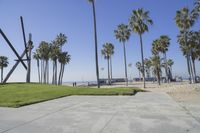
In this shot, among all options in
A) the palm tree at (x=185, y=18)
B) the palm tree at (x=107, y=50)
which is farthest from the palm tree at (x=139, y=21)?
the palm tree at (x=107, y=50)

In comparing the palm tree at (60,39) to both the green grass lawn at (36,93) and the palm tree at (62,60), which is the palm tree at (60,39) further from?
the green grass lawn at (36,93)

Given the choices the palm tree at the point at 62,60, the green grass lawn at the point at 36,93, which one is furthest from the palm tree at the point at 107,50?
the green grass lawn at the point at 36,93

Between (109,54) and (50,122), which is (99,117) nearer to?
(50,122)

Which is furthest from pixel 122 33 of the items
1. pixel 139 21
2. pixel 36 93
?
pixel 36 93

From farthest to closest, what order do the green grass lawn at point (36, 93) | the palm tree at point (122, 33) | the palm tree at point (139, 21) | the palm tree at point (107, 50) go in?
the palm tree at point (107, 50)
the palm tree at point (122, 33)
the palm tree at point (139, 21)
the green grass lawn at point (36, 93)

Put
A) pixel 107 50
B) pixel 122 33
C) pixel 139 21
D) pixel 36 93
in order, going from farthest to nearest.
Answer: pixel 107 50 → pixel 122 33 → pixel 139 21 → pixel 36 93

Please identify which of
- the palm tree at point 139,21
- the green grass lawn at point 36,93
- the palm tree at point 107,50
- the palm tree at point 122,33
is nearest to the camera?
the green grass lawn at point 36,93

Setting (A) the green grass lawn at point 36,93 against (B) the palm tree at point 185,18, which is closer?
(A) the green grass lawn at point 36,93

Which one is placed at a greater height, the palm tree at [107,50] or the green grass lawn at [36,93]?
the palm tree at [107,50]

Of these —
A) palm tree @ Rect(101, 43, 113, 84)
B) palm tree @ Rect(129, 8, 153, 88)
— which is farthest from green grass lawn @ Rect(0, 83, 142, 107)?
palm tree @ Rect(101, 43, 113, 84)

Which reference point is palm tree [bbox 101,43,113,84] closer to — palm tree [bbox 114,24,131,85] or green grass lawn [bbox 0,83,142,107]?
palm tree [bbox 114,24,131,85]

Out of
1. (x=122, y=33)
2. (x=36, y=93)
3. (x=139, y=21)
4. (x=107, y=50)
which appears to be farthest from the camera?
(x=107, y=50)

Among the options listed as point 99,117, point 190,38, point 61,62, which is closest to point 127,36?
point 190,38

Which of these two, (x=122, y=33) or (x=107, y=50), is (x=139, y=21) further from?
(x=107, y=50)
